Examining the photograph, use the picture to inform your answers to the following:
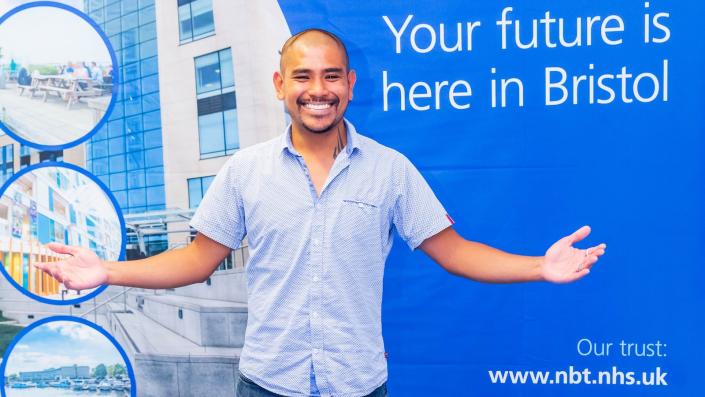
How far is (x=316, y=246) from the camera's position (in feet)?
5.13

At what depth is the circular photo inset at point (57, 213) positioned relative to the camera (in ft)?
7.23

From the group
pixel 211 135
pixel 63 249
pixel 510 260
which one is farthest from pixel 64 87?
pixel 510 260

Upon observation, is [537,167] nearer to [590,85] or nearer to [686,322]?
[590,85]

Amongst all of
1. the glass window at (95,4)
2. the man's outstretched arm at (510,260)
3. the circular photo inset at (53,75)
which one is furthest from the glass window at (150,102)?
the man's outstretched arm at (510,260)

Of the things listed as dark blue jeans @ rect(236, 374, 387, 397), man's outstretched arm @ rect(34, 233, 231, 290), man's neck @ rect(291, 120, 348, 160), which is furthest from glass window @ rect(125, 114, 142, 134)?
dark blue jeans @ rect(236, 374, 387, 397)

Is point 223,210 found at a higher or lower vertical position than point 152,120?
lower

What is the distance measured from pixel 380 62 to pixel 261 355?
99cm

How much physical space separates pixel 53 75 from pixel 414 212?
1343mm

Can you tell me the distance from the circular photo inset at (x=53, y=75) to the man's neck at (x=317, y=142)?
84 cm

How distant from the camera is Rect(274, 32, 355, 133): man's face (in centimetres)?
162

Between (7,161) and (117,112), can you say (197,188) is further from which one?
(7,161)

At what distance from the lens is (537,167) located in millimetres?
2037

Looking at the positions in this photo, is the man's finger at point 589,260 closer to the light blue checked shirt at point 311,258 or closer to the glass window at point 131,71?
the light blue checked shirt at point 311,258

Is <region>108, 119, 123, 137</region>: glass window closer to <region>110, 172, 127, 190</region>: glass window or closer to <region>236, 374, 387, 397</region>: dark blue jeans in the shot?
<region>110, 172, 127, 190</region>: glass window
